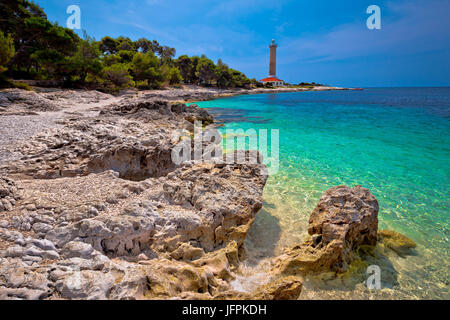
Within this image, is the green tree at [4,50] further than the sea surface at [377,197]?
Yes

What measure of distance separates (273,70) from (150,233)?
110 meters

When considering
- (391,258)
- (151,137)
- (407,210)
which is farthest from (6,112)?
(407,210)

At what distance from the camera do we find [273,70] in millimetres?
101812

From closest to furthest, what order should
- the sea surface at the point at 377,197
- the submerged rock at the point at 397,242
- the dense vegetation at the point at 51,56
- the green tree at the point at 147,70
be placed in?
the sea surface at the point at 377,197
the submerged rock at the point at 397,242
the dense vegetation at the point at 51,56
the green tree at the point at 147,70

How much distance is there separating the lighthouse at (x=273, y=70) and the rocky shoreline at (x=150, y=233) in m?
96.9

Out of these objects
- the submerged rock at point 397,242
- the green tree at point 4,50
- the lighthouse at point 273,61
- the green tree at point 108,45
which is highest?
the lighthouse at point 273,61

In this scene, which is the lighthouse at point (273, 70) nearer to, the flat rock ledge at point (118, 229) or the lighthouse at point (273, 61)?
the lighthouse at point (273, 61)

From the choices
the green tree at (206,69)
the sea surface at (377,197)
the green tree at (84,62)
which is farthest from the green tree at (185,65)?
the sea surface at (377,197)

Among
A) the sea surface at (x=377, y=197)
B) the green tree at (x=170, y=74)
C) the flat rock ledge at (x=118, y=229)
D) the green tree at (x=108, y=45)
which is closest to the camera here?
the flat rock ledge at (x=118, y=229)

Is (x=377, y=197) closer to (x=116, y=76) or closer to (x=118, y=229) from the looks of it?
(x=118, y=229)

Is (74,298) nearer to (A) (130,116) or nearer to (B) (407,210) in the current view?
(B) (407,210)

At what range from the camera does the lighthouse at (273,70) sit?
9431cm

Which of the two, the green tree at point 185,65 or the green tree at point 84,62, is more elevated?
the green tree at point 185,65

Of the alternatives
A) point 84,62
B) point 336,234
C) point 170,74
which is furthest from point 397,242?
point 170,74
